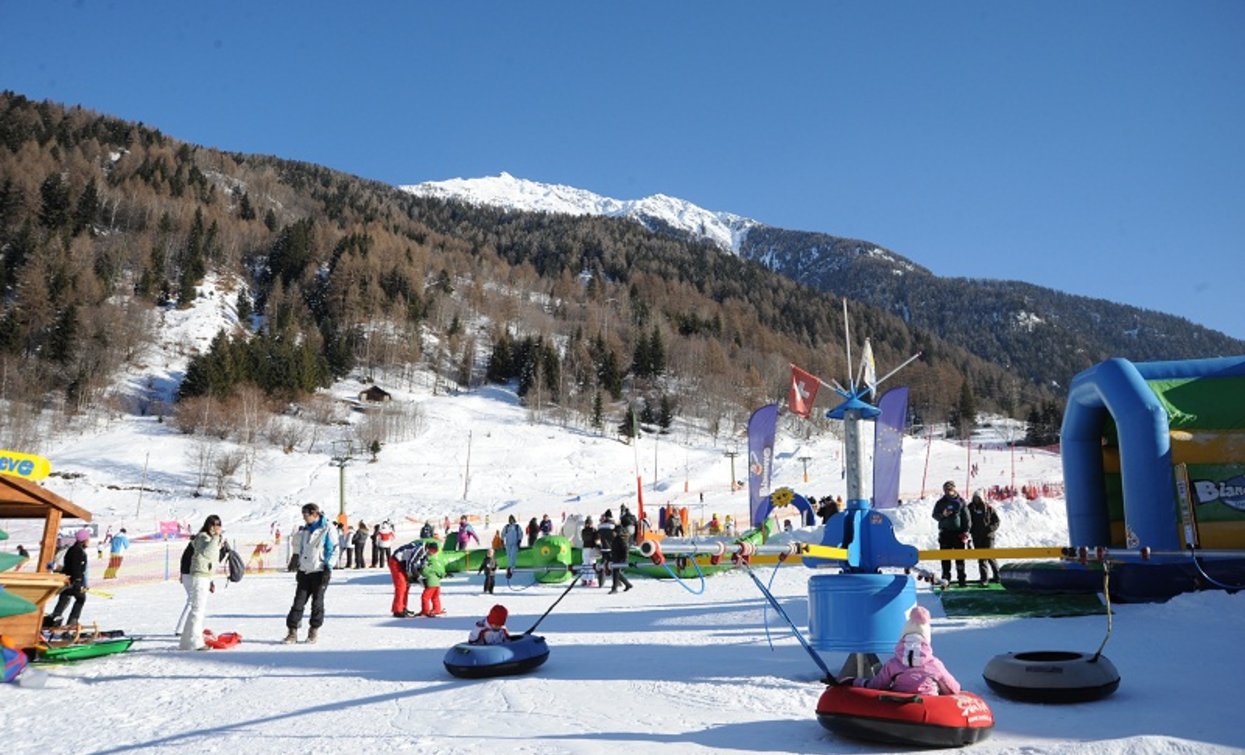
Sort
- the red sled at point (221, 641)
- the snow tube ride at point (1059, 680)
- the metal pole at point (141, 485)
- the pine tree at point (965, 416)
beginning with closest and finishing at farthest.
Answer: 1. the snow tube ride at point (1059, 680)
2. the red sled at point (221, 641)
3. the metal pole at point (141, 485)
4. the pine tree at point (965, 416)

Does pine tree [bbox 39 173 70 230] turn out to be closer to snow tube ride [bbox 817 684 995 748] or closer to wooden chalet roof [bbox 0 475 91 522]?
wooden chalet roof [bbox 0 475 91 522]

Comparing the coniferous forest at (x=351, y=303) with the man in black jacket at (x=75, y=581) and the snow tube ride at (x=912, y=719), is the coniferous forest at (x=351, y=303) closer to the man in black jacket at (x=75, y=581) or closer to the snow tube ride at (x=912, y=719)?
the man in black jacket at (x=75, y=581)

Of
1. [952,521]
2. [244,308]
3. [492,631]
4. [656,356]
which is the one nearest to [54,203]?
[244,308]

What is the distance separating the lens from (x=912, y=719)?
15.3 ft

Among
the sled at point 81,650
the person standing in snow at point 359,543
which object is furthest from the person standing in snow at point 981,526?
the person standing in snow at point 359,543

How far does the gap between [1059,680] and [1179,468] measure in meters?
7.03

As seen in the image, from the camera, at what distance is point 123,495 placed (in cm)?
4816

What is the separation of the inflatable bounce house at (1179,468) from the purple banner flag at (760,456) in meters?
10.6

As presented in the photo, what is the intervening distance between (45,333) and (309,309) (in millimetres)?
29280

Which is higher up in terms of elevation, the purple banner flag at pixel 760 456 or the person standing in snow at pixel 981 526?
the purple banner flag at pixel 760 456

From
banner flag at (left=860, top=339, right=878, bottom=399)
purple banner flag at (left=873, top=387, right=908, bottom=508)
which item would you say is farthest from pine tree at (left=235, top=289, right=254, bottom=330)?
banner flag at (left=860, top=339, right=878, bottom=399)

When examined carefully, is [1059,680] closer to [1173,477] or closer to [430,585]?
[1173,477]

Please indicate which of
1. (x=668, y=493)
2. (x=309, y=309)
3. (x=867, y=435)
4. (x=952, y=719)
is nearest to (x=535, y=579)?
(x=867, y=435)

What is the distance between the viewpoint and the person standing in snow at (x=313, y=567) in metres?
9.55
